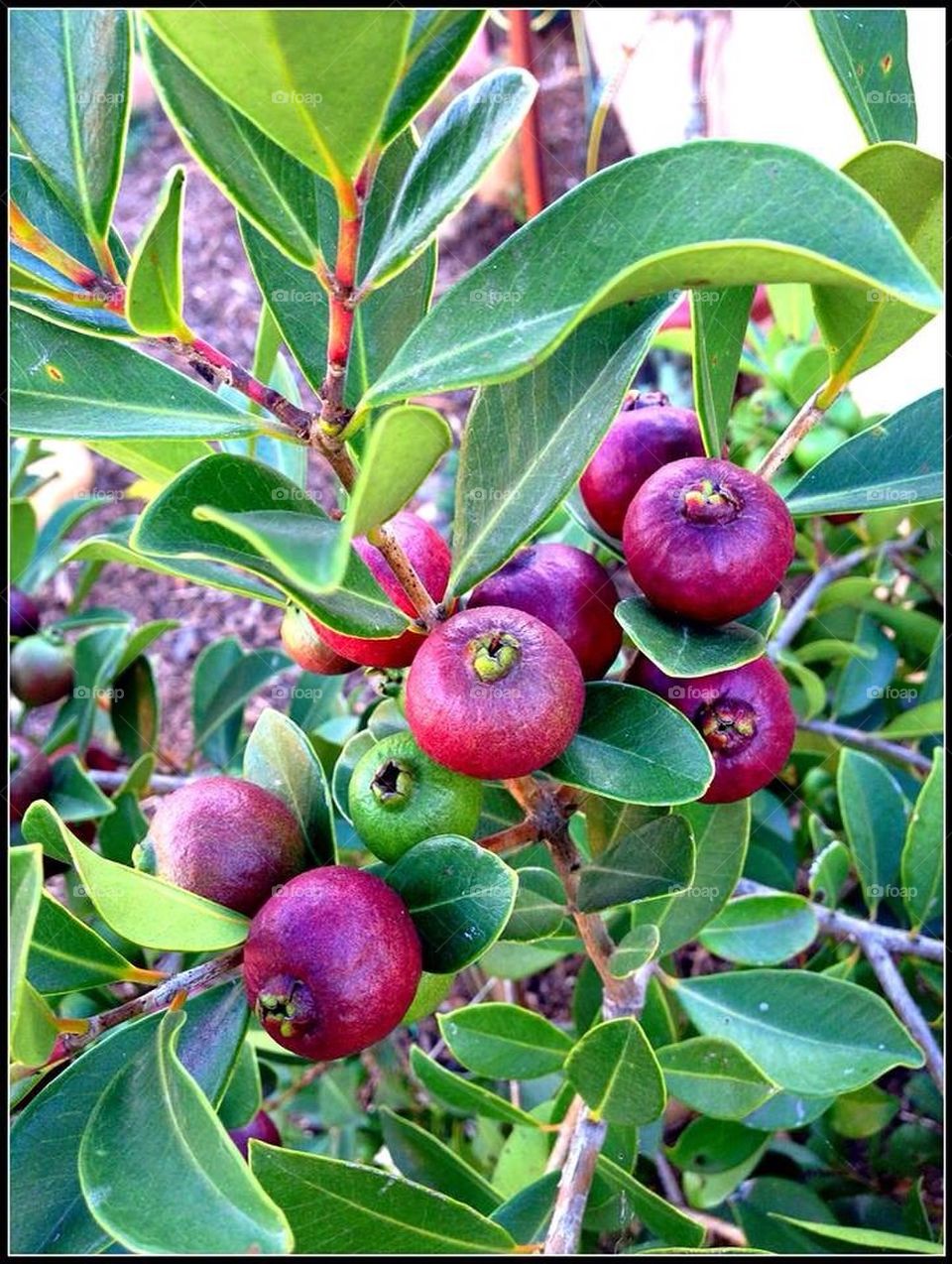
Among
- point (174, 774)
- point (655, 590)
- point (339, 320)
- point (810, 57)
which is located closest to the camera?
point (339, 320)

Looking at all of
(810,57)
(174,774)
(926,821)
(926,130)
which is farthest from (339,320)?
(810,57)

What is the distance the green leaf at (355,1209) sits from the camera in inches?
36.7

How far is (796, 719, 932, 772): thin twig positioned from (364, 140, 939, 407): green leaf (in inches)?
52.6

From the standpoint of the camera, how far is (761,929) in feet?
4.89

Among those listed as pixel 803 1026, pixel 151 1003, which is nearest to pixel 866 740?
pixel 803 1026

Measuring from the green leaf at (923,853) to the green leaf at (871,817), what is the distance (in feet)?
0.26

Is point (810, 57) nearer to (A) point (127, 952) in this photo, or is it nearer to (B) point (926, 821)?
(B) point (926, 821)

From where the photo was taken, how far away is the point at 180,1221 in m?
0.72

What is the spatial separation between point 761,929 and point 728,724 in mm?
659

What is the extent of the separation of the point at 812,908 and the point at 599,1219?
1.65ft

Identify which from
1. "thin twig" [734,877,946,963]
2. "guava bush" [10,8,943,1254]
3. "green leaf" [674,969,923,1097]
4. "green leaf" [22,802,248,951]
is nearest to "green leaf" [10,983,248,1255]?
"guava bush" [10,8,943,1254]

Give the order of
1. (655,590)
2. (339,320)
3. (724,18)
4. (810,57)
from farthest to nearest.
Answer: (724,18) < (810,57) < (655,590) < (339,320)

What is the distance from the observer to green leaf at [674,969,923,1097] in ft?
3.93

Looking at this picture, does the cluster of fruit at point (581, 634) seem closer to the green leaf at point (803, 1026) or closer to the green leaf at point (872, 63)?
the green leaf at point (872, 63)
